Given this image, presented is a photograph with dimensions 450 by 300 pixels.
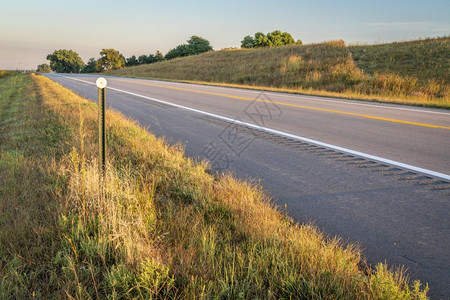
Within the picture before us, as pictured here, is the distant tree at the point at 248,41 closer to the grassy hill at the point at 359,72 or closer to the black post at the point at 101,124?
the grassy hill at the point at 359,72

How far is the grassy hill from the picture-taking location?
54.7 ft

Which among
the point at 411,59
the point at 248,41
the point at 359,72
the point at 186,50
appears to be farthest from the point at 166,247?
the point at 248,41

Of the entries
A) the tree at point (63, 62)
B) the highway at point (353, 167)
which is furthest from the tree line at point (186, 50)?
the highway at point (353, 167)

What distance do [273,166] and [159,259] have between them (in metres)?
2.92

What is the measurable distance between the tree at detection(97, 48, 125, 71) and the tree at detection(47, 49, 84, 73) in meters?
40.5

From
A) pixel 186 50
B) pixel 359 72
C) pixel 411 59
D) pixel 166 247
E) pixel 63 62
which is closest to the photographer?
pixel 166 247

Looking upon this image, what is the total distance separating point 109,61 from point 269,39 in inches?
1798

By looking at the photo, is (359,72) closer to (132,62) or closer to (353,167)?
(353,167)

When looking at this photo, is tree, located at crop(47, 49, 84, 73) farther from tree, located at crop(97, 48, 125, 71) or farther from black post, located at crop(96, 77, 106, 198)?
black post, located at crop(96, 77, 106, 198)

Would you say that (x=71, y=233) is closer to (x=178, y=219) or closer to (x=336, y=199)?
(x=178, y=219)

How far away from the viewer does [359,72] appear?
21.4m

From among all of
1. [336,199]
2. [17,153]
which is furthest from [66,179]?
[336,199]

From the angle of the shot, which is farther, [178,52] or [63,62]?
[63,62]

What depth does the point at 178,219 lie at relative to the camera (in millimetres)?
2883
